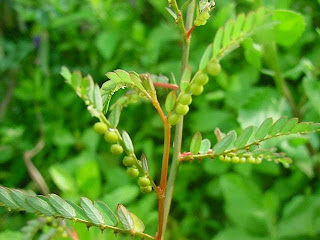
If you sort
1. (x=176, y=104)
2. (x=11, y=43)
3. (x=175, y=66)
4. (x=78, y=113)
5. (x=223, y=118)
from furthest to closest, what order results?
1. (x=11, y=43)
2. (x=78, y=113)
3. (x=175, y=66)
4. (x=223, y=118)
5. (x=176, y=104)

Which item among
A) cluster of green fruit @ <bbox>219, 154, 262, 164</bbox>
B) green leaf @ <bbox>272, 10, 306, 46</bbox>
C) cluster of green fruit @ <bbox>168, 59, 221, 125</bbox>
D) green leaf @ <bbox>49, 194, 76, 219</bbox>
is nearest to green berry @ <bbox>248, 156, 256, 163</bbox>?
cluster of green fruit @ <bbox>219, 154, 262, 164</bbox>

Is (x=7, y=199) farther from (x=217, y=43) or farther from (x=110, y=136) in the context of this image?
(x=217, y=43)

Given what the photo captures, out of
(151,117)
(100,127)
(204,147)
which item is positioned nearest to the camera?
(100,127)

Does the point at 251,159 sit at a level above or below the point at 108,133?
below

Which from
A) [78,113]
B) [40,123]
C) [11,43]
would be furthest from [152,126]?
[11,43]

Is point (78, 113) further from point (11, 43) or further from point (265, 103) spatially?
point (265, 103)

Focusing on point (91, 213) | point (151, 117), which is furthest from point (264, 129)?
point (151, 117)

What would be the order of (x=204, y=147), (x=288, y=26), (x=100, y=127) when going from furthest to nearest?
(x=288, y=26), (x=204, y=147), (x=100, y=127)
